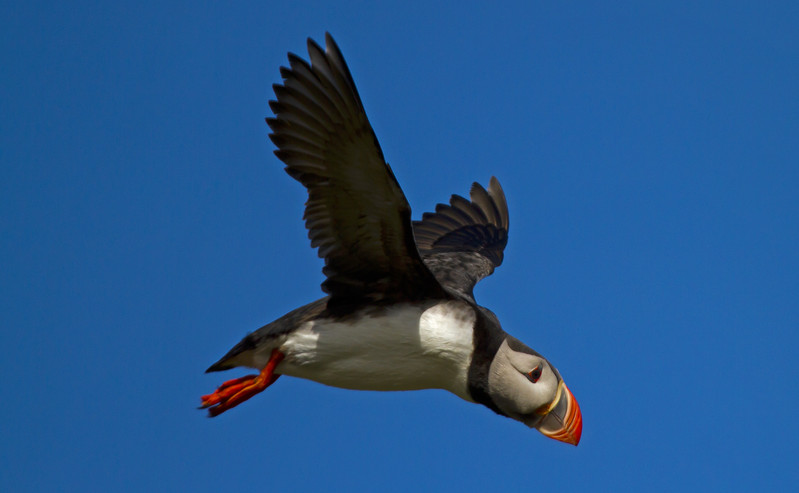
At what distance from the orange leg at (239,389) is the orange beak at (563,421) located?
2.03m

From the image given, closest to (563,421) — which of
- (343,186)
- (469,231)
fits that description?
(343,186)

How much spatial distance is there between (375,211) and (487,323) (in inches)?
48.4

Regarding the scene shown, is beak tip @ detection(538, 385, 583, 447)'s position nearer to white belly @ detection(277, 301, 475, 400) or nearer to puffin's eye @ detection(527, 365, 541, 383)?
puffin's eye @ detection(527, 365, 541, 383)

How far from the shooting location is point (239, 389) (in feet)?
23.3

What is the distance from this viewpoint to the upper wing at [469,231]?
30.9ft

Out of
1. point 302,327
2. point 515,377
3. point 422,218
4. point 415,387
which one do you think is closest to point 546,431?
point 515,377

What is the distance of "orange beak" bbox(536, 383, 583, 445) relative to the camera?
698 centimetres

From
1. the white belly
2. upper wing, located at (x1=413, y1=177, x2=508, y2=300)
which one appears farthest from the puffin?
upper wing, located at (x1=413, y1=177, x2=508, y2=300)

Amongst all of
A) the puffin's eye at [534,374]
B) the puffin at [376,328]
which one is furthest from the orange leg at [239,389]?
the puffin's eye at [534,374]

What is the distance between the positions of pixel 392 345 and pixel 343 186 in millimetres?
1244

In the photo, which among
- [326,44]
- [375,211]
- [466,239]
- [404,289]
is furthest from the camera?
[466,239]

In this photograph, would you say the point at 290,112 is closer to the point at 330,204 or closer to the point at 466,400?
the point at 330,204

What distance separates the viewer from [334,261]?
6.81m

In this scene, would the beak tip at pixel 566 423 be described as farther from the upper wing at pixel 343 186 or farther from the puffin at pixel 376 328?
the upper wing at pixel 343 186
